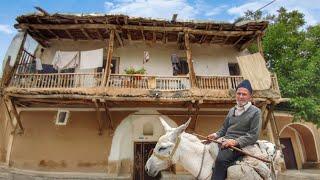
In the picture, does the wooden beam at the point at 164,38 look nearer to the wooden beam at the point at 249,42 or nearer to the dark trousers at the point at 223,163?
the wooden beam at the point at 249,42

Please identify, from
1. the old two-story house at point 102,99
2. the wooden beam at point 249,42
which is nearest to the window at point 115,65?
the old two-story house at point 102,99

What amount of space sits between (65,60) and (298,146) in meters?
15.1

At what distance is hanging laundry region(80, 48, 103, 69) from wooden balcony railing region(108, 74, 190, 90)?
1.07 m

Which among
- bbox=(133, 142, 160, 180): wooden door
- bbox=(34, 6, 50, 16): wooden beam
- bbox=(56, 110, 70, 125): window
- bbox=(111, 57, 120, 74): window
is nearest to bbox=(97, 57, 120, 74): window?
bbox=(111, 57, 120, 74): window

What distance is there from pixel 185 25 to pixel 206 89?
9.85ft

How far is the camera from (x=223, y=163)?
12.3 feet

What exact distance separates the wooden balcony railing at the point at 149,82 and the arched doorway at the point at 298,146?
30.0 ft

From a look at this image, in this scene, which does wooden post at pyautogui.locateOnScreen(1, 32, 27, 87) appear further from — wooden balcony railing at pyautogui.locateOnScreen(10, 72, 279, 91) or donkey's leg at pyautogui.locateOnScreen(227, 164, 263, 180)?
donkey's leg at pyautogui.locateOnScreen(227, 164, 263, 180)

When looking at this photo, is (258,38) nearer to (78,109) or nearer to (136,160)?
(136,160)

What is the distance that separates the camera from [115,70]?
14156mm

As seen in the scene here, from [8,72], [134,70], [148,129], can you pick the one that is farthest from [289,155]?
[8,72]

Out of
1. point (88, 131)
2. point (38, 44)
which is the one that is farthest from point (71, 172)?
point (38, 44)

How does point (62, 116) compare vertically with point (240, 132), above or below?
above

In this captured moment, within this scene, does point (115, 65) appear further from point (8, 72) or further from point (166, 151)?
point (166, 151)
